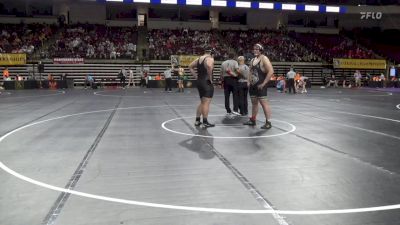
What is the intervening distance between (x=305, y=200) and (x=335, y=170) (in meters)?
1.38

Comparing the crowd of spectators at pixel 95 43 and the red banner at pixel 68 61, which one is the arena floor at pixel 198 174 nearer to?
the red banner at pixel 68 61

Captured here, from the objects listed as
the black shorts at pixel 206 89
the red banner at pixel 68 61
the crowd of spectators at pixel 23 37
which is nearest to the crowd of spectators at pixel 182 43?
the crowd of spectators at pixel 23 37

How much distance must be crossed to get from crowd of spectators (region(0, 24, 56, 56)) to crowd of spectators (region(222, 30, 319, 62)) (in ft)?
53.7

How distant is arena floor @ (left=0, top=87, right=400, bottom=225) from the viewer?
147 inches

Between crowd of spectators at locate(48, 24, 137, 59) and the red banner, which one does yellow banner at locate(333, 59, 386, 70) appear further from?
the red banner

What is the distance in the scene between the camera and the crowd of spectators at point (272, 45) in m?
35.2

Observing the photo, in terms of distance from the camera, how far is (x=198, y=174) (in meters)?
5.07

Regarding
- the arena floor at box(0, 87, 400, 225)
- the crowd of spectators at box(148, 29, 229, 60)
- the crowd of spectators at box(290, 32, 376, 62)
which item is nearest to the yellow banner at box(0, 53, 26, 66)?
the crowd of spectators at box(148, 29, 229, 60)

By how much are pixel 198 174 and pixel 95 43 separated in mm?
29855

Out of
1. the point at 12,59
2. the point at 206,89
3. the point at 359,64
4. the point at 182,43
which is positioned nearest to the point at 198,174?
the point at 206,89

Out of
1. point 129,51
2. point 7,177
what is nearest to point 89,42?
point 129,51

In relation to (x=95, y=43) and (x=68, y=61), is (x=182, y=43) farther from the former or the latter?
(x=68, y=61)

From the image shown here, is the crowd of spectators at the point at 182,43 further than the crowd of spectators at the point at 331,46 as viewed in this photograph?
No

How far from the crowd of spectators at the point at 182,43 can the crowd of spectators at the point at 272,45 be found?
4.40ft
